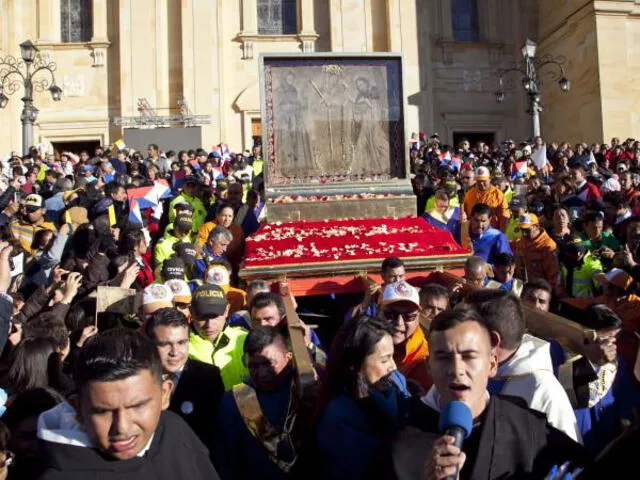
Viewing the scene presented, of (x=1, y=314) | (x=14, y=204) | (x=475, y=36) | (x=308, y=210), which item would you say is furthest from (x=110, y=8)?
(x=1, y=314)

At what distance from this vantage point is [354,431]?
2457mm

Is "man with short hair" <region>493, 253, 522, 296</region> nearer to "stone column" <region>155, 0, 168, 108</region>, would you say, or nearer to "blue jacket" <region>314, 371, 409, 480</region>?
"blue jacket" <region>314, 371, 409, 480</region>

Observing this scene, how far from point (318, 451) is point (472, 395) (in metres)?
0.73

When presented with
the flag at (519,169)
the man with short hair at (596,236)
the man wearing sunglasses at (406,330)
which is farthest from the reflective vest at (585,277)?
the flag at (519,169)

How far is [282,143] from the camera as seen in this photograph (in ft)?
29.4

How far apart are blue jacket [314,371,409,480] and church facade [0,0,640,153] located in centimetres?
1914

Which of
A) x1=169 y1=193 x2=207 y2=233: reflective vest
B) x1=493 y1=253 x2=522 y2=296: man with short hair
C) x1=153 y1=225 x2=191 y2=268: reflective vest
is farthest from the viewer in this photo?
x1=169 y1=193 x2=207 y2=233: reflective vest

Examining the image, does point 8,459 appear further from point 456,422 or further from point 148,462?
point 456,422

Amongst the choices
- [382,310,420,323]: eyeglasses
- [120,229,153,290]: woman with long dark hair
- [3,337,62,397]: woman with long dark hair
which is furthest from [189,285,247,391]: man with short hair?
[120,229,153,290]: woman with long dark hair

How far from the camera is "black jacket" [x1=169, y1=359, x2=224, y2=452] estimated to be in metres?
3.24

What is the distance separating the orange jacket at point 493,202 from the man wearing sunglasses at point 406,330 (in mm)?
5072

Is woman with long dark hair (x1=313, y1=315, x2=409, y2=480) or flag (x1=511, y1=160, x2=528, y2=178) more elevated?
flag (x1=511, y1=160, x2=528, y2=178)

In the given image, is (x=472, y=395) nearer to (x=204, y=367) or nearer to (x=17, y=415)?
(x=204, y=367)

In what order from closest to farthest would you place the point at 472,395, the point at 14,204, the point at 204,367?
1. the point at 472,395
2. the point at 204,367
3. the point at 14,204
